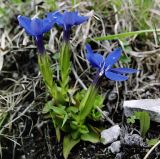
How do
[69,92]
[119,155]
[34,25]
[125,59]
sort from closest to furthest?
[34,25]
[119,155]
[69,92]
[125,59]

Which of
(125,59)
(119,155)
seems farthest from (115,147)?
(125,59)

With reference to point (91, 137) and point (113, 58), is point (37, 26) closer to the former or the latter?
point (113, 58)

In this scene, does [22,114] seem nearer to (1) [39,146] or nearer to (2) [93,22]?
(1) [39,146]

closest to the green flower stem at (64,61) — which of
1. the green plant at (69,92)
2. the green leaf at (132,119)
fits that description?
the green plant at (69,92)

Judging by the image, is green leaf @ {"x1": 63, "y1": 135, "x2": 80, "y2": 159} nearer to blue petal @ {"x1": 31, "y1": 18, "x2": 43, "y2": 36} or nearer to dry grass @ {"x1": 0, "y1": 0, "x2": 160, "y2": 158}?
dry grass @ {"x1": 0, "y1": 0, "x2": 160, "y2": 158}

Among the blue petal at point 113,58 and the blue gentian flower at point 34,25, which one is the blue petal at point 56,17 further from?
the blue petal at point 113,58
